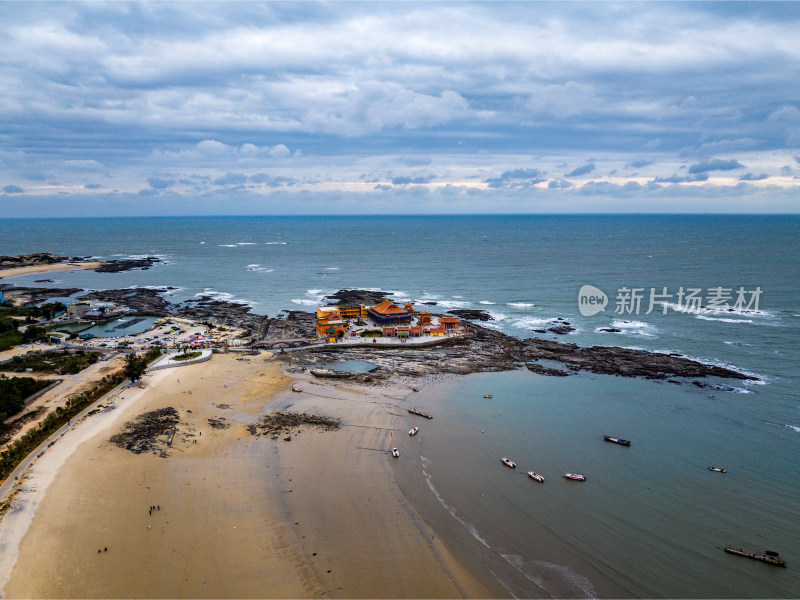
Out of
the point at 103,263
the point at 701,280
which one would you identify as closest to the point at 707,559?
the point at 701,280

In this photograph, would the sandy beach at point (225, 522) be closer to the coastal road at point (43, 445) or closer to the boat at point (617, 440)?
the coastal road at point (43, 445)

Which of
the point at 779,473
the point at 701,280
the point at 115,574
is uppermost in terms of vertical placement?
the point at 701,280

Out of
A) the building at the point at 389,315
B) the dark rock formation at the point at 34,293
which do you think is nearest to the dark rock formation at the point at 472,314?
the building at the point at 389,315

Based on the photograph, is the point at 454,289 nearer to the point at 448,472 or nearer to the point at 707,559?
the point at 448,472

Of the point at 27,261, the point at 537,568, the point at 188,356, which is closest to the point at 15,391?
the point at 188,356

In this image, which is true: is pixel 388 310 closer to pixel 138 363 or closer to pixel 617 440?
pixel 138 363

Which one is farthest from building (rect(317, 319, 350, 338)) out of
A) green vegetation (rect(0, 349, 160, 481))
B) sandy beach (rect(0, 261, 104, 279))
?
sandy beach (rect(0, 261, 104, 279))
